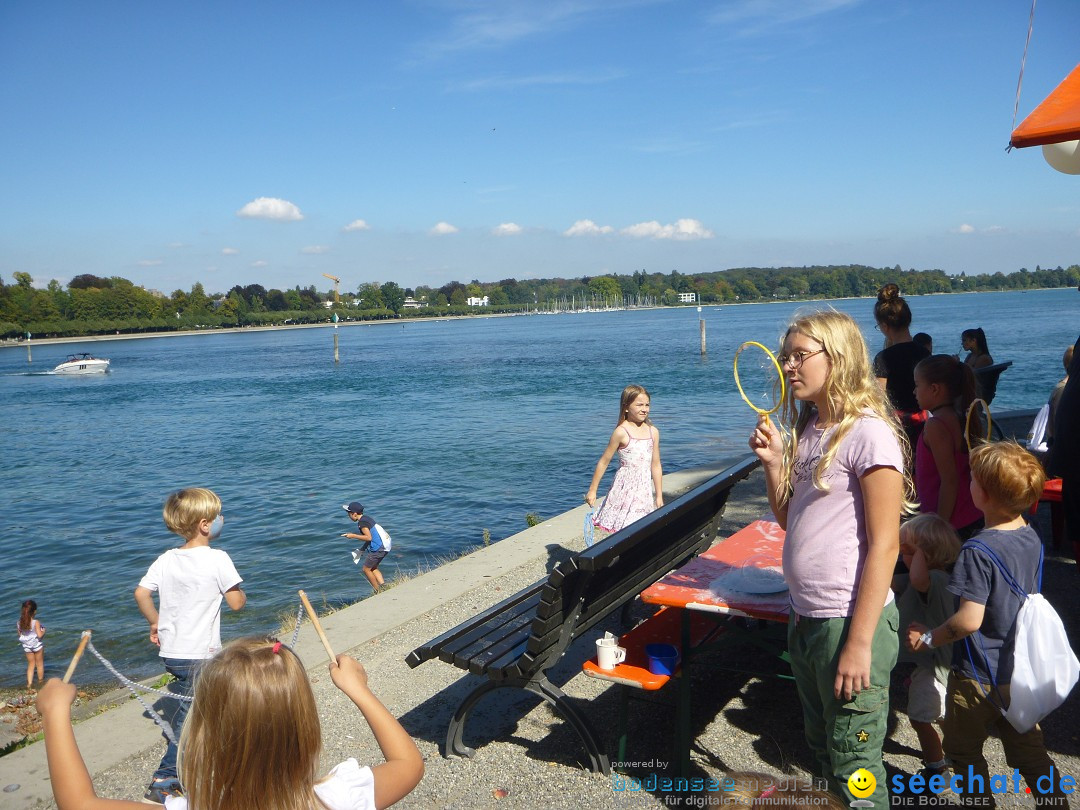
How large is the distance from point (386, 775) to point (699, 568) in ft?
8.05

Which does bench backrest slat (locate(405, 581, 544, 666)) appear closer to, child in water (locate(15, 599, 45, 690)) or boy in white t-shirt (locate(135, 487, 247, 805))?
boy in white t-shirt (locate(135, 487, 247, 805))

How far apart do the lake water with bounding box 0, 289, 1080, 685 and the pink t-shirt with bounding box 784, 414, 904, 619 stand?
0.67m

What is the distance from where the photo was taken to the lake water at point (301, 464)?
11508mm

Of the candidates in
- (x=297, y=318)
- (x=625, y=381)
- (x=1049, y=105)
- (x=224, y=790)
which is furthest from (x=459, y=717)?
(x=297, y=318)

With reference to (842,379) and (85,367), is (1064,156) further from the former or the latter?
(85,367)

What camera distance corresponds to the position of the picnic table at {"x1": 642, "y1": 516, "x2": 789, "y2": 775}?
140 inches

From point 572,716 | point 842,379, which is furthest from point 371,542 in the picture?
point 842,379

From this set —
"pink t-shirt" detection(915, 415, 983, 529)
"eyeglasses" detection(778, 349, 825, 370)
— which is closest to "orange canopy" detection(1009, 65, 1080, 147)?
A: "eyeglasses" detection(778, 349, 825, 370)

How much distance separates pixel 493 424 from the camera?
95.1 ft

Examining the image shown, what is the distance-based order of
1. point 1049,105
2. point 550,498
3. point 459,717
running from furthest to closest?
point 550,498, point 459,717, point 1049,105

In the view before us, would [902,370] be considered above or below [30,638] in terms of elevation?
above

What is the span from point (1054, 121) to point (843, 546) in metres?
1.65

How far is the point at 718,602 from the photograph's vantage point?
11.8 feet

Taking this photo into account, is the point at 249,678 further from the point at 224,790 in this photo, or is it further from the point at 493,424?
the point at 493,424
